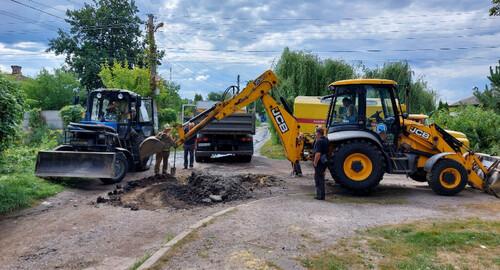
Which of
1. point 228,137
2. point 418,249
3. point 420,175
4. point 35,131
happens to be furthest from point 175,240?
point 35,131

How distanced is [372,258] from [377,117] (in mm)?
5427

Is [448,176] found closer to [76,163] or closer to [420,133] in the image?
[420,133]

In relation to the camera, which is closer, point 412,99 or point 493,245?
point 493,245

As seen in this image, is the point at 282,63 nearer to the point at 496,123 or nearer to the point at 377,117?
the point at 496,123

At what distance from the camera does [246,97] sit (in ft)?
36.2

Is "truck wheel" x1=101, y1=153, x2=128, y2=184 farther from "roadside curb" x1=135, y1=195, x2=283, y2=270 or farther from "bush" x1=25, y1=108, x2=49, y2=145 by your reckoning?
"bush" x1=25, y1=108, x2=49, y2=145

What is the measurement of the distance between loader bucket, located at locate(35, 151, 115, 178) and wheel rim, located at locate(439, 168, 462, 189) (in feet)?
25.5

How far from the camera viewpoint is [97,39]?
4391cm

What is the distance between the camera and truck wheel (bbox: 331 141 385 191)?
30.7 feet

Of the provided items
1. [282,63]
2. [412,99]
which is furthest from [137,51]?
[412,99]

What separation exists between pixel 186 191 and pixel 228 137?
704 cm

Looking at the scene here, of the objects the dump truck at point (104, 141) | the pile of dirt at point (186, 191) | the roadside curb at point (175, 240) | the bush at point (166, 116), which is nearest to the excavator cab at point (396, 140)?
the pile of dirt at point (186, 191)

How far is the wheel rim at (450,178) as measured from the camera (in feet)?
31.5

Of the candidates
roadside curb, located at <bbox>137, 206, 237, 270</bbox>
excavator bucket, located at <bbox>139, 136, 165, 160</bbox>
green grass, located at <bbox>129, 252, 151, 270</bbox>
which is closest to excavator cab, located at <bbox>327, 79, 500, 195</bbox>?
roadside curb, located at <bbox>137, 206, 237, 270</bbox>
